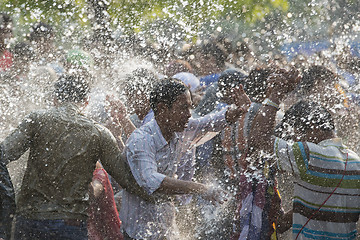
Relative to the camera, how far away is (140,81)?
4.42m

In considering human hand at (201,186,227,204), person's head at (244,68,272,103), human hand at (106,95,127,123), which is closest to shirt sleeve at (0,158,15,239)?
human hand at (201,186,227,204)

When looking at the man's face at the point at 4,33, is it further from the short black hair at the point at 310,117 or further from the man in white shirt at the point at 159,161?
the short black hair at the point at 310,117

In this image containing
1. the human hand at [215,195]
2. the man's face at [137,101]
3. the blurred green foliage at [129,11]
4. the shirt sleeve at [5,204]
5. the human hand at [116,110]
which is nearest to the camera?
the shirt sleeve at [5,204]

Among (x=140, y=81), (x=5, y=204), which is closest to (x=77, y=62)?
(x=140, y=81)

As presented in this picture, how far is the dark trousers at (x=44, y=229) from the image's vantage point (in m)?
3.07

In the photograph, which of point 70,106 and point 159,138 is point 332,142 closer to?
point 159,138

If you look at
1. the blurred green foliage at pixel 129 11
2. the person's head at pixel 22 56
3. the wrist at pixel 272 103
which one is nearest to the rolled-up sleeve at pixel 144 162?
the wrist at pixel 272 103

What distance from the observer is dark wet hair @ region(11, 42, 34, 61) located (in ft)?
19.2

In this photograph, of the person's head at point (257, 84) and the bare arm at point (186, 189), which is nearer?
the bare arm at point (186, 189)

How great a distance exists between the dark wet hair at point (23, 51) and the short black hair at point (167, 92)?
320cm

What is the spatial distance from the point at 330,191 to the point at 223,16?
10.1 meters

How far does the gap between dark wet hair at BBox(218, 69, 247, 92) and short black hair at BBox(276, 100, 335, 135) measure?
105 cm

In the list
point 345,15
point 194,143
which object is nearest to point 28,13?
point 345,15

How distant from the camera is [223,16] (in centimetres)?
1259
